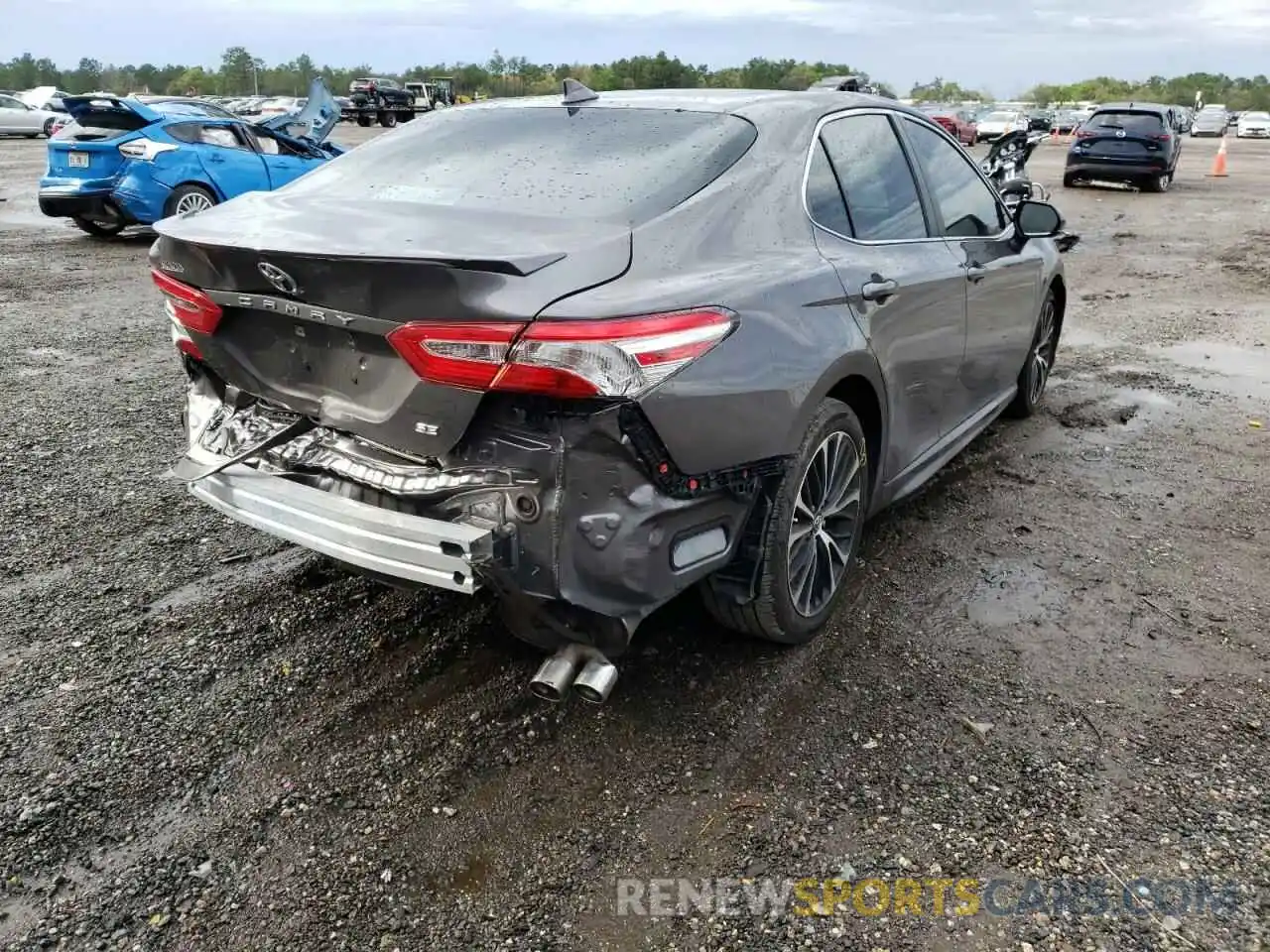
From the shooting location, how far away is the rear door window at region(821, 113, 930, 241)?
348cm

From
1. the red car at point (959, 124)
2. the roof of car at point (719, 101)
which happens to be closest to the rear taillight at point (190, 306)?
the roof of car at point (719, 101)

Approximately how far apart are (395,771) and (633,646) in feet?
3.05

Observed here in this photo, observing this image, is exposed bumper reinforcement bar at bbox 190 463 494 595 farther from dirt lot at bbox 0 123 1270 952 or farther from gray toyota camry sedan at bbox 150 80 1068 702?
dirt lot at bbox 0 123 1270 952

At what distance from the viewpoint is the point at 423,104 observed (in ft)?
154

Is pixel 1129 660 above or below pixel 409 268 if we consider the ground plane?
below

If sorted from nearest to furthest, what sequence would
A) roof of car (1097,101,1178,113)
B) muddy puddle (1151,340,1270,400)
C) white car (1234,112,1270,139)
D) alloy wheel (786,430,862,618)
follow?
alloy wheel (786,430,862,618)
muddy puddle (1151,340,1270,400)
roof of car (1097,101,1178,113)
white car (1234,112,1270,139)

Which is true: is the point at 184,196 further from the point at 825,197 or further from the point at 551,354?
the point at 551,354

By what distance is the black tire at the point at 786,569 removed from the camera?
2.96 meters

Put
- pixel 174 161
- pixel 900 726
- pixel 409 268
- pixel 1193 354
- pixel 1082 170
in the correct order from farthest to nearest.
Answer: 1. pixel 1082 170
2. pixel 174 161
3. pixel 1193 354
4. pixel 900 726
5. pixel 409 268

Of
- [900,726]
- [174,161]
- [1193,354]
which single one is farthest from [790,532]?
[174,161]

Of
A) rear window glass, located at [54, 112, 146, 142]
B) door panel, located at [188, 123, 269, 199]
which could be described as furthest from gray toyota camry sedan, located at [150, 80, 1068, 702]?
rear window glass, located at [54, 112, 146, 142]

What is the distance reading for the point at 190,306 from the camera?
299cm

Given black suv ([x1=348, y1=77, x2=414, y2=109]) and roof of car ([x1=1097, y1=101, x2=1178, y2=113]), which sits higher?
roof of car ([x1=1097, y1=101, x2=1178, y2=113])

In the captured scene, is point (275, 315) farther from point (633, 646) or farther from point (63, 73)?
point (63, 73)
